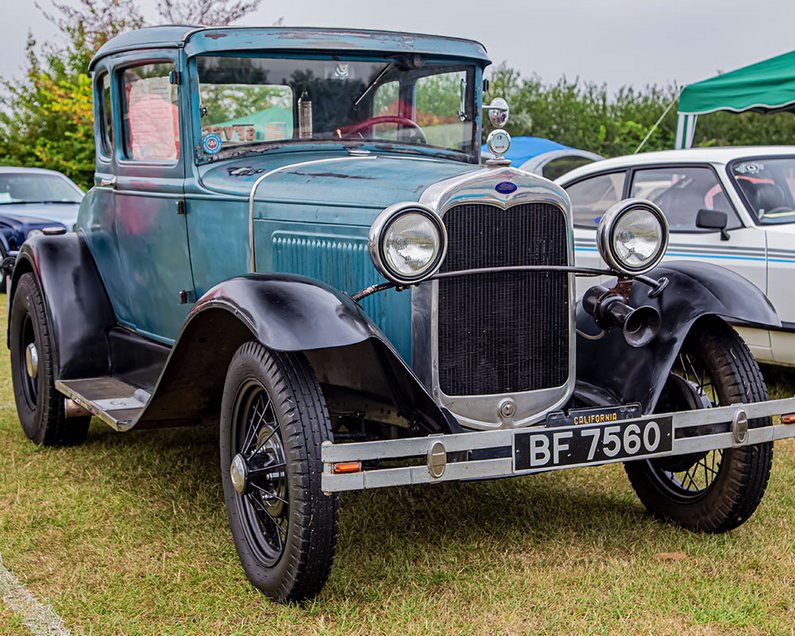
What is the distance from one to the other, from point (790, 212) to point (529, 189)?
3.37 meters

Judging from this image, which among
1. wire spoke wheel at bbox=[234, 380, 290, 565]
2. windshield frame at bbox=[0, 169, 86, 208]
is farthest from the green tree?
wire spoke wheel at bbox=[234, 380, 290, 565]

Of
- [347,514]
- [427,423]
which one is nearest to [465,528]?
[347,514]

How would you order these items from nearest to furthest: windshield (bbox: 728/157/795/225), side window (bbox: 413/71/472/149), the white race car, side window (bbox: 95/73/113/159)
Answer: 1. side window (bbox: 413/71/472/149)
2. side window (bbox: 95/73/113/159)
3. the white race car
4. windshield (bbox: 728/157/795/225)

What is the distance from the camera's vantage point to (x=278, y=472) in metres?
3.20

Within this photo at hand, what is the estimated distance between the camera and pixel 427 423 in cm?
327

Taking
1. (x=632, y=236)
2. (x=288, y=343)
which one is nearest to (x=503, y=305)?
(x=632, y=236)

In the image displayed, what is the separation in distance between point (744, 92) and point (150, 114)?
6.91m

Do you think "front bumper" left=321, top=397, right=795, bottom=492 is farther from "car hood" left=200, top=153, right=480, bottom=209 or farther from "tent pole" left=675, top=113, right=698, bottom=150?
"tent pole" left=675, top=113, right=698, bottom=150

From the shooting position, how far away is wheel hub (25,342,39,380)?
5070 millimetres

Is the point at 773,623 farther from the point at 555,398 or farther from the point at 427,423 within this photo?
the point at 427,423

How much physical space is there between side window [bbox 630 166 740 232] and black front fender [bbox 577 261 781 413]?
254 cm

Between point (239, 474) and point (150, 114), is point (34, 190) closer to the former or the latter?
point (150, 114)

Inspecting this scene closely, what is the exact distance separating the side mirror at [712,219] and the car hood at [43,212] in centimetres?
778

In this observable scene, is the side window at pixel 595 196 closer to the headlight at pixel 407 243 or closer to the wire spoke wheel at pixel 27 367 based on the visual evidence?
Answer: the wire spoke wheel at pixel 27 367
